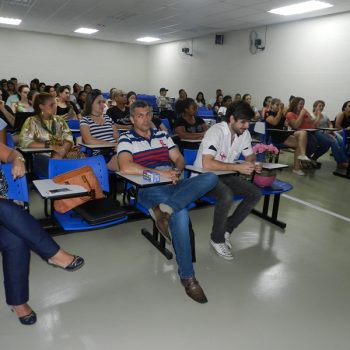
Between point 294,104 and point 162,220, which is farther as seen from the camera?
point 294,104

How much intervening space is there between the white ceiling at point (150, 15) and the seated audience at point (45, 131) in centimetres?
452

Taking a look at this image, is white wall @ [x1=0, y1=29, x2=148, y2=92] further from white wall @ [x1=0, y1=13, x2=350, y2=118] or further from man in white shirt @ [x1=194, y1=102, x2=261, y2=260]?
man in white shirt @ [x1=194, y1=102, x2=261, y2=260]

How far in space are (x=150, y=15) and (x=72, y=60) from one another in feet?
17.9

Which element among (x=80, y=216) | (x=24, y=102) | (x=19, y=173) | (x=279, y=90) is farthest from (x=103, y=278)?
(x=279, y=90)

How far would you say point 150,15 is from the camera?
7.87 meters

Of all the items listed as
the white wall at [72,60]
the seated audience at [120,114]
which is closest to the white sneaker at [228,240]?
the seated audience at [120,114]

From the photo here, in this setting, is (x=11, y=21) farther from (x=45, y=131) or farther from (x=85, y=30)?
(x=45, y=131)

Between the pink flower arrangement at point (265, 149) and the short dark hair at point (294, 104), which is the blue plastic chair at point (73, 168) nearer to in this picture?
the pink flower arrangement at point (265, 149)

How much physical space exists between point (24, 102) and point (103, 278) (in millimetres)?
4760

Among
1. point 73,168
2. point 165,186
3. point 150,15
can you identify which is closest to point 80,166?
point 73,168

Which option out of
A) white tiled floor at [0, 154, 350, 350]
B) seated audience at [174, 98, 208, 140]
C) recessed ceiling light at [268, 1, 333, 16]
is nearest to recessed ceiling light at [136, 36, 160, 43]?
recessed ceiling light at [268, 1, 333, 16]

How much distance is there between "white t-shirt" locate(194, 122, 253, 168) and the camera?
2541 mm

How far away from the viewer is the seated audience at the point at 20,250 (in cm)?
154

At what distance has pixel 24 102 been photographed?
5.82m
